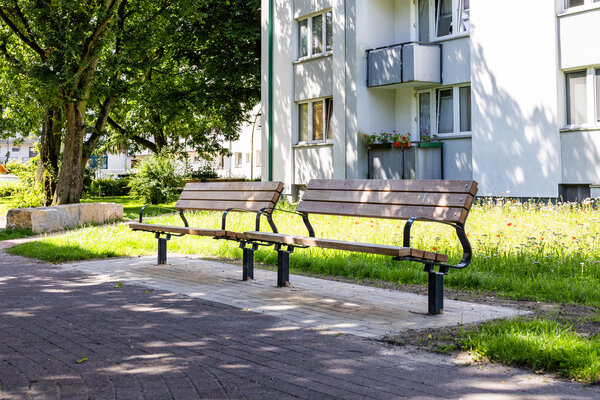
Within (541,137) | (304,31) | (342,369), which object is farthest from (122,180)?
(342,369)

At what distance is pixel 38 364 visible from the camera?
429cm

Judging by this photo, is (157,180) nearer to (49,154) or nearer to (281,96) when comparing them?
(49,154)

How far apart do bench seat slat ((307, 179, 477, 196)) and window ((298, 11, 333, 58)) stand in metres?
14.4

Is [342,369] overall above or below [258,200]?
below

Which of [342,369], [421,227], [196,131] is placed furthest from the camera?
[196,131]

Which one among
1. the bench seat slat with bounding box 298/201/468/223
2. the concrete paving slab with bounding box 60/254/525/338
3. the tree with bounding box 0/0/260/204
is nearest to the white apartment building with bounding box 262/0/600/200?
the tree with bounding box 0/0/260/204

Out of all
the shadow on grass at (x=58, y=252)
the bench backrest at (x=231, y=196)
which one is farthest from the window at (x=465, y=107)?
the shadow on grass at (x=58, y=252)

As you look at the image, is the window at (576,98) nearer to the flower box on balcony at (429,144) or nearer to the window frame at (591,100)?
the window frame at (591,100)

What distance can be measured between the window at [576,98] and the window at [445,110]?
9.99ft

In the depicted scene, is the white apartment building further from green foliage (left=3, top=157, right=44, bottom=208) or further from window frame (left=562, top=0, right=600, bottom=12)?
green foliage (left=3, top=157, right=44, bottom=208)

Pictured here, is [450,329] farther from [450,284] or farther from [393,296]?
[450,284]

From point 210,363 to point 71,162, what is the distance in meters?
17.2

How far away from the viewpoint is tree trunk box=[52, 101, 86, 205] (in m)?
19.9

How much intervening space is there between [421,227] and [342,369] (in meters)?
6.99
